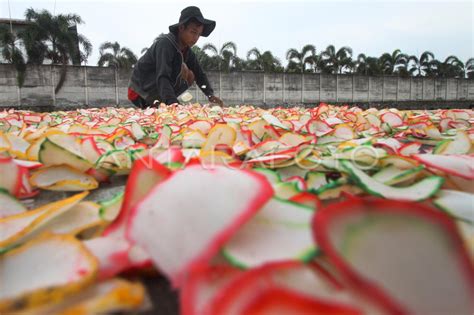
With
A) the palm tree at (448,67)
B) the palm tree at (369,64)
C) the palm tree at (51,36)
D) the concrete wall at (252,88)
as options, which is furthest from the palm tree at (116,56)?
the palm tree at (448,67)

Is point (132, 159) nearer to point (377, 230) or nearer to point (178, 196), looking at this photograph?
point (178, 196)

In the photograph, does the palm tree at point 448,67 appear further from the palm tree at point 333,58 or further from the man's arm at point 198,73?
the man's arm at point 198,73

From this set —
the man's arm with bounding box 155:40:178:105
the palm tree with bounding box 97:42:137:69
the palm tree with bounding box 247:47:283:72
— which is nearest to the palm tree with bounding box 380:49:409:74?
the palm tree with bounding box 247:47:283:72

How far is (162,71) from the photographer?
127 inches

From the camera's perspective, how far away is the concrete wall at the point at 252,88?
9.99 m

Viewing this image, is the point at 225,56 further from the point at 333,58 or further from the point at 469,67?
the point at 469,67

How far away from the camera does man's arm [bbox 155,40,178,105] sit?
3.26 m

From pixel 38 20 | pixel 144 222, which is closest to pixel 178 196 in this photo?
pixel 144 222

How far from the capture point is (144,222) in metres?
0.36

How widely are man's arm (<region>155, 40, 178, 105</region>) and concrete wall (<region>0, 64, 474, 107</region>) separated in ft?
23.1

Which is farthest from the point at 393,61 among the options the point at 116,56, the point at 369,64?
the point at 116,56

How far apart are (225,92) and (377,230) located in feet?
38.5

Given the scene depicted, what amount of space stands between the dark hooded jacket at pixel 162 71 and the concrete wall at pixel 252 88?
21.5ft

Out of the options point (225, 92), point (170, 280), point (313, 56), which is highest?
point (313, 56)
